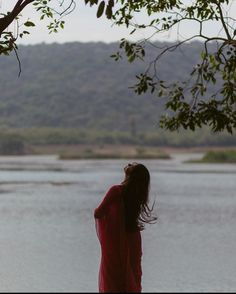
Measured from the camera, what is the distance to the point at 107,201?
3.41 meters

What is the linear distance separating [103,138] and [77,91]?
900cm

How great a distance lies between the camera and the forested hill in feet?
141

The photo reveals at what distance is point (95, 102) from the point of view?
45.6 m

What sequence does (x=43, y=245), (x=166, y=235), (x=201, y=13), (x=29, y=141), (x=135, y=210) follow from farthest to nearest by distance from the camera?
(x=29, y=141), (x=166, y=235), (x=43, y=245), (x=201, y=13), (x=135, y=210)

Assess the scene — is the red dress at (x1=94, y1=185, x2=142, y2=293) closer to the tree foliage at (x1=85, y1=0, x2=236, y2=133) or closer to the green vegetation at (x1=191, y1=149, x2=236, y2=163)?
the tree foliage at (x1=85, y1=0, x2=236, y2=133)

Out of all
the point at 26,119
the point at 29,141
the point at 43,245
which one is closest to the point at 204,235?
the point at 43,245

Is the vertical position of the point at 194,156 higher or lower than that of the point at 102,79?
lower

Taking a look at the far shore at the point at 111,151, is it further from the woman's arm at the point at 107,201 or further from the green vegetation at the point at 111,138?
the woman's arm at the point at 107,201

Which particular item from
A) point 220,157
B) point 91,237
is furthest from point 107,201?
point 220,157

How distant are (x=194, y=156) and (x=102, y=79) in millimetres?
10444

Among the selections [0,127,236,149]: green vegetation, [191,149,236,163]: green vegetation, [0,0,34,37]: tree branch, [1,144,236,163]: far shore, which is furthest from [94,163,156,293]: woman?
[0,127,236,149]: green vegetation

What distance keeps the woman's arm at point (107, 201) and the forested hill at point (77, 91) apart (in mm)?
37279

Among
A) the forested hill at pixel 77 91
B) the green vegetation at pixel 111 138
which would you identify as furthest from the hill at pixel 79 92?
the green vegetation at pixel 111 138

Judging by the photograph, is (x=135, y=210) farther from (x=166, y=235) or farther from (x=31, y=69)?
(x=31, y=69)
